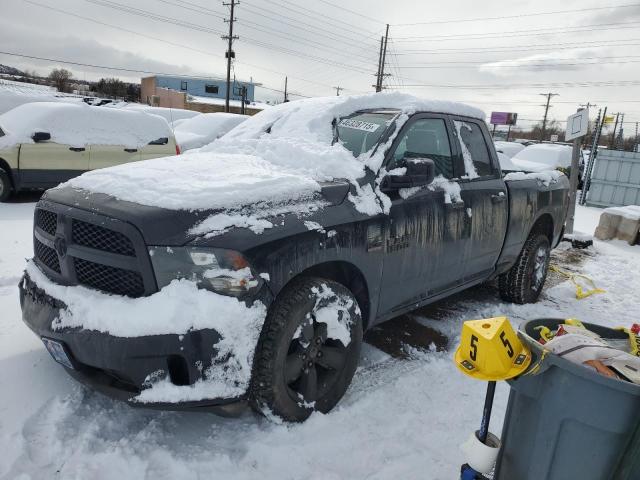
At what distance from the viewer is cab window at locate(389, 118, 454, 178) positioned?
3.44 meters

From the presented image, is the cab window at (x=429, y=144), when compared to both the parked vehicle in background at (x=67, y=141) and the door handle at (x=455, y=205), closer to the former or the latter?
the door handle at (x=455, y=205)

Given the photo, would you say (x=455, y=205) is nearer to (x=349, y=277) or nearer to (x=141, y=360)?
(x=349, y=277)

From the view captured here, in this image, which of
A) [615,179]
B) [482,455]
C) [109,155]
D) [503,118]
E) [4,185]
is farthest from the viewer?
[503,118]

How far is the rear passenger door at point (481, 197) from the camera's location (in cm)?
393

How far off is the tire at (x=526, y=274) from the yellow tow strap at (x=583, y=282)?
82cm

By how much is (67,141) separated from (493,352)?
8.69 m

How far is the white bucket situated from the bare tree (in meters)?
61.4

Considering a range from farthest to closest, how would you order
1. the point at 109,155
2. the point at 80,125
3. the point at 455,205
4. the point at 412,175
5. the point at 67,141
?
the point at 109,155 → the point at 80,125 → the point at 67,141 → the point at 455,205 → the point at 412,175

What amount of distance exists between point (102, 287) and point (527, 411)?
196cm

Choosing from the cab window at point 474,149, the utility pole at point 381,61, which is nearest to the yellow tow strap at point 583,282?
the cab window at point 474,149

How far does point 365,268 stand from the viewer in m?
2.90

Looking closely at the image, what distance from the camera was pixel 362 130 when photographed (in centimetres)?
337

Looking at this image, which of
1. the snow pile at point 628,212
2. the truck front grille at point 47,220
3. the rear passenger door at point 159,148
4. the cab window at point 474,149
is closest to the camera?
the truck front grille at point 47,220

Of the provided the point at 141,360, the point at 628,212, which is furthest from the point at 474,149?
the point at 628,212
